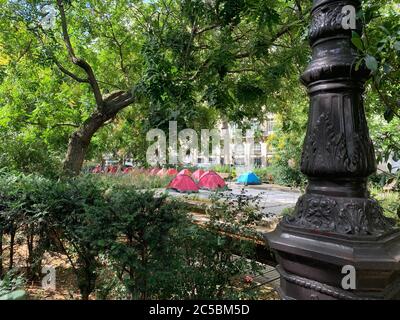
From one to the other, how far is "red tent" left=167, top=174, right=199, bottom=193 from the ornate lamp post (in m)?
13.1

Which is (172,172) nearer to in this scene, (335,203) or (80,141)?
(80,141)

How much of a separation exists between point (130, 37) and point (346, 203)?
26.7 ft

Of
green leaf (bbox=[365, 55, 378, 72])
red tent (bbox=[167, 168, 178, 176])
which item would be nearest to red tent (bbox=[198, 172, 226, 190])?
red tent (bbox=[167, 168, 178, 176])

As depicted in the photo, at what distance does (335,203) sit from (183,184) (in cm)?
1392

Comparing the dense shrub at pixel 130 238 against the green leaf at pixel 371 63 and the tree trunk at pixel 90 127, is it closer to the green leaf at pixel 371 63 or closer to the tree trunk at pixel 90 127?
the green leaf at pixel 371 63

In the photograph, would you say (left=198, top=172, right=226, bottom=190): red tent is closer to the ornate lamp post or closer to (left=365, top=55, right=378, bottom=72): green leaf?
the ornate lamp post

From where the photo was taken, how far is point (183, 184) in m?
15.1

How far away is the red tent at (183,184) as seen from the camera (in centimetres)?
1452

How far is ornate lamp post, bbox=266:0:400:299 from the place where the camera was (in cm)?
114

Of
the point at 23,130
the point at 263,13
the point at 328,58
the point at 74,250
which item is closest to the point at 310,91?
the point at 328,58

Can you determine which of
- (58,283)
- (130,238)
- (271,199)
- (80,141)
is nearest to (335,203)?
(130,238)

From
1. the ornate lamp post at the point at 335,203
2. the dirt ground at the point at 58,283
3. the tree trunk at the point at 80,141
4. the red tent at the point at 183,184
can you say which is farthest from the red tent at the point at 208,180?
the ornate lamp post at the point at 335,203

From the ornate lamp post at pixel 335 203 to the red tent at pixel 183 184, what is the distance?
A: 13142 mm

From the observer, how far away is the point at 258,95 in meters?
4.04
